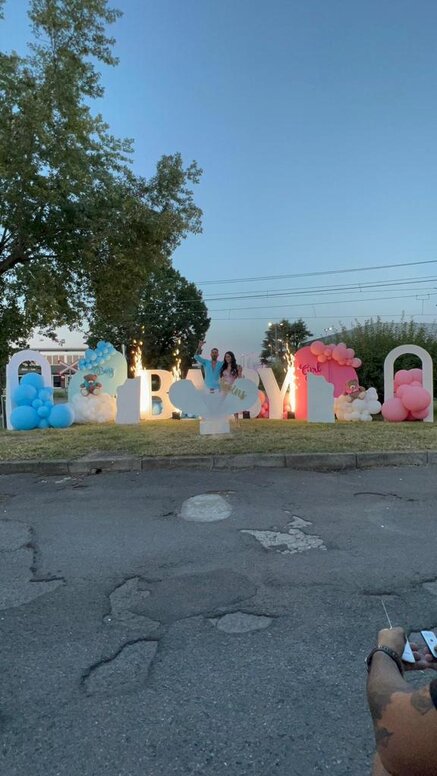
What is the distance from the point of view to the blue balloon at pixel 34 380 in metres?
13.5

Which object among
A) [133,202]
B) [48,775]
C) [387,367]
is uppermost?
[133,202]

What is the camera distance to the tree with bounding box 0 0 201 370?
26.6 ft

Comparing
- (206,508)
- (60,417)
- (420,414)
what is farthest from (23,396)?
(420,414)

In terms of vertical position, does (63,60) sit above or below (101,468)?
above

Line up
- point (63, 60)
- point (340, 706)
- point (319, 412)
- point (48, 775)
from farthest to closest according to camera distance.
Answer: point (319, 412), point (63, 60), point (340, 706), point (48, 775)

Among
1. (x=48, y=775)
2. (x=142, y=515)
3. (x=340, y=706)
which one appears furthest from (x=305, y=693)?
(x=142, y=515)

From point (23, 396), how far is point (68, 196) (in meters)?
5.93

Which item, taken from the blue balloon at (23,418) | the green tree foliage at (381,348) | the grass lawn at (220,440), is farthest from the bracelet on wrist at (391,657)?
the green tree foliage at (381,348)

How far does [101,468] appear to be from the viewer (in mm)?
7676

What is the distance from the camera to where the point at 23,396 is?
13125 mm

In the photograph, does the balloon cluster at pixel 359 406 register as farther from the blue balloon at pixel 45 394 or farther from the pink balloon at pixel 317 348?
the blue balloon at pixel 45 394

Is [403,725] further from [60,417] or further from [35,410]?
[35,410]

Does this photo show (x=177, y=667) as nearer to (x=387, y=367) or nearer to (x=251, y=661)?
(x=251, y=661)

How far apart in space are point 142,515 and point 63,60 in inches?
317
